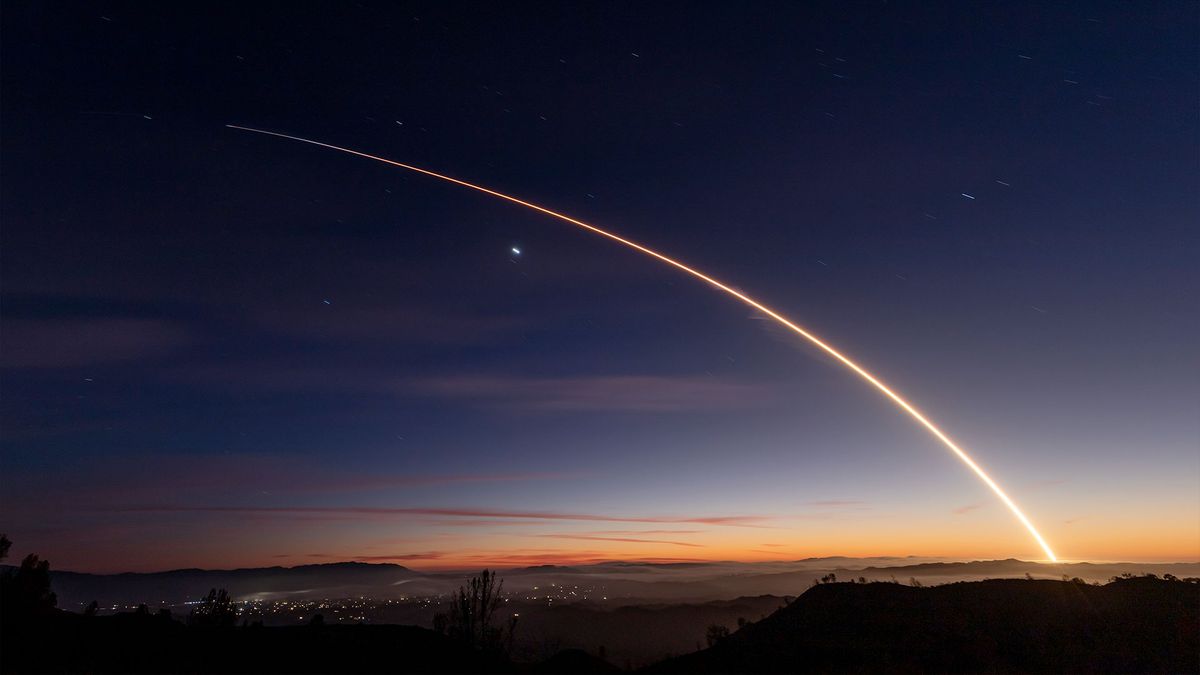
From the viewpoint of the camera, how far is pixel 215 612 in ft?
98.0

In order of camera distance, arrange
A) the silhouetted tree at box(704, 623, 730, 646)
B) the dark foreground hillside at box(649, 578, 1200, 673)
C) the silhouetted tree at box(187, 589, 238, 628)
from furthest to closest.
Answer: the silhouetted tree at box(704, 623, 730, 646)
the silhouetted tree at box(187, 589, 238, 628)
the dark foreground hillside at box(649, 578, 1200, 673)

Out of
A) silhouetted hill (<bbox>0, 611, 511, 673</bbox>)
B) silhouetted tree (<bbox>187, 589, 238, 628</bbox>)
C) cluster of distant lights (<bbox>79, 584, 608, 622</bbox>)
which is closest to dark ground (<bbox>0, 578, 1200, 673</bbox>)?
silhouetted hill (<bbox>0, 611, 511, 673</bbox>)

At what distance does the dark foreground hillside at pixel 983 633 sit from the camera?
24797mm

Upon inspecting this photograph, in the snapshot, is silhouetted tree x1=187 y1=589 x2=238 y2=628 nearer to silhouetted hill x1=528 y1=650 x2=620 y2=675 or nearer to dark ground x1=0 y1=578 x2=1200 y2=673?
dark ground x1=0 y1=578 x2=1200 y2=673

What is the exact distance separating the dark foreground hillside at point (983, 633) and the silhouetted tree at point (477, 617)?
26.3 feet

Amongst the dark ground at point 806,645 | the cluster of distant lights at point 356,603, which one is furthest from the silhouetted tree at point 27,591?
the cluster of distant lights at point 356,603

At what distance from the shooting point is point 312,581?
5615 inches

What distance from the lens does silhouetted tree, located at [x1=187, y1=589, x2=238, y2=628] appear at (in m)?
28.1

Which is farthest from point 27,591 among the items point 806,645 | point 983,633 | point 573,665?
point 983,633

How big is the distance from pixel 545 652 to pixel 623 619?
93952mm

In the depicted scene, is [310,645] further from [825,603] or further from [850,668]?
[825,603]

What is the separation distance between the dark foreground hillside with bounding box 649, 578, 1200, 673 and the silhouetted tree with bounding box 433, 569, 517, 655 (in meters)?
8.03

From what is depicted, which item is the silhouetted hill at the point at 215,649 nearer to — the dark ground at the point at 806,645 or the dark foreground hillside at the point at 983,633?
the dark ground at the point at 806,645

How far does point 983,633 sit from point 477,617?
74.3ft
